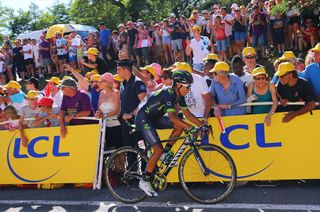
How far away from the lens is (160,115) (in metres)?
6.09

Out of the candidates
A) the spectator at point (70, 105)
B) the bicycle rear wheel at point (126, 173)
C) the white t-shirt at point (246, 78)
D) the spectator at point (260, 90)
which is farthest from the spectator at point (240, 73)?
the spectator at point (70, 105)

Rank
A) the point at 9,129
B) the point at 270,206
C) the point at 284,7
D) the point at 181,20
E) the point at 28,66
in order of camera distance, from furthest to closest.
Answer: the point at 28,66
the point at 181,20
the point at 284,7
the point at 9,129
the point at 270,206

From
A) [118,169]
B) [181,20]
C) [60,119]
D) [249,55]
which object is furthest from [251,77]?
[181,20]

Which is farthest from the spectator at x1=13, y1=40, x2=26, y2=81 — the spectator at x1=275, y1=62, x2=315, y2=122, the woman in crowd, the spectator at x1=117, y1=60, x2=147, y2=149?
the spectator at x1=275, y1=62, x2=315, y2=122

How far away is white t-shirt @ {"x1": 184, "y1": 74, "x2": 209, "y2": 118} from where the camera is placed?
682 centimetres

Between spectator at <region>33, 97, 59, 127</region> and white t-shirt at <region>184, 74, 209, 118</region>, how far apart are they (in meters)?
2.38

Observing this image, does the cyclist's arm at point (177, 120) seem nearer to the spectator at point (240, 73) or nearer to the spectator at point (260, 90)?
the spectator at point (260, 90)

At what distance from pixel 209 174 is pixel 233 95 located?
130 cm

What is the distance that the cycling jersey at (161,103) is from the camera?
5.71 metres

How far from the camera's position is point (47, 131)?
24.5 feet

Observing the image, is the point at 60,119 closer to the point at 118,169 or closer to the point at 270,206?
the point at 118,169

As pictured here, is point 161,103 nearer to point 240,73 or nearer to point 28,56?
point 240,73

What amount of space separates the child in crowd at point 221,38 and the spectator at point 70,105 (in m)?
7.09

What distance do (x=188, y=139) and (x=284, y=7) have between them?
5.20 m
